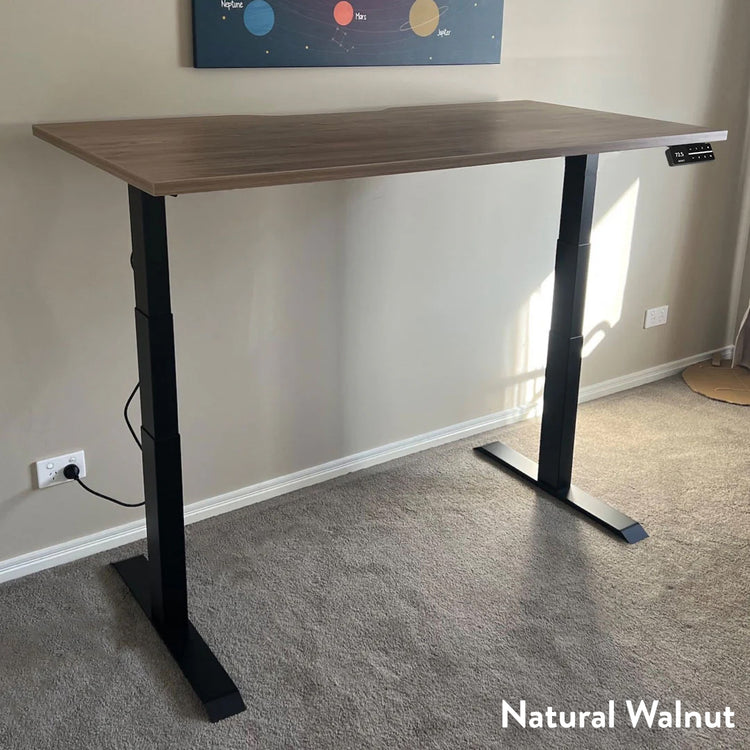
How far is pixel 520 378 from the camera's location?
319 cm

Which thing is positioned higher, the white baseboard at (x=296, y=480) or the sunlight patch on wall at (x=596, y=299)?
the sunlight patch on wall at (x=596, y=299)

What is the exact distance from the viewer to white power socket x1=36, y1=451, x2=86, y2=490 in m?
2.27

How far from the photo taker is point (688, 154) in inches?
87.7

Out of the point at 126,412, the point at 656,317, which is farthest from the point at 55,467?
the point at 656,317

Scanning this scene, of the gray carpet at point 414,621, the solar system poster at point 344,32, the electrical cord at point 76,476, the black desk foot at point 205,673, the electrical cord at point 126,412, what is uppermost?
the solar system poster at point 344,32

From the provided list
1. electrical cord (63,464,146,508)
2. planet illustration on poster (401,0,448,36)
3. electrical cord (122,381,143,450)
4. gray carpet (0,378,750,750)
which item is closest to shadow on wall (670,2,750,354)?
gray carpet (0,378,750,750)

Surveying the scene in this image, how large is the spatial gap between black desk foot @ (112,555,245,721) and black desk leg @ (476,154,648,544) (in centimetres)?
117

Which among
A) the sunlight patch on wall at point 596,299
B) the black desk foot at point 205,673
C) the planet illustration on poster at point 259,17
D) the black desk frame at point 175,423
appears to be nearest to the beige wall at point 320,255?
the sunlight patch on wall at point 596,299

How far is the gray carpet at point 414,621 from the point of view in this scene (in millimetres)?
1845

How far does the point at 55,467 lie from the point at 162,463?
531 mm

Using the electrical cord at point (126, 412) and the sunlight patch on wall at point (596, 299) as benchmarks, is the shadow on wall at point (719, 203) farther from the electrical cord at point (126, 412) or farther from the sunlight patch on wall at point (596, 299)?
the electrical cord at point (126, 412)

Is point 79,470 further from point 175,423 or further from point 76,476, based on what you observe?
point 175,423

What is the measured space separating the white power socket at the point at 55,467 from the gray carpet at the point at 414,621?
24cm

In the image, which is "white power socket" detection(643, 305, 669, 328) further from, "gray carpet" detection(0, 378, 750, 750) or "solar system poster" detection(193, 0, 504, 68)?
"solar system poster" detection(193, 0, 504, 68)
